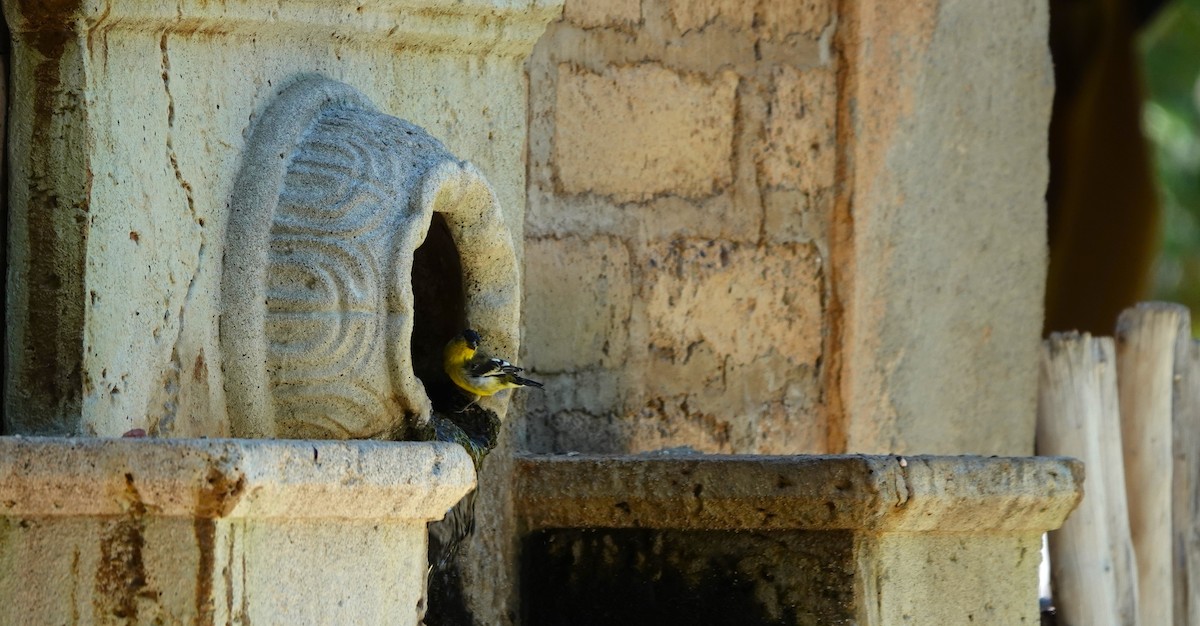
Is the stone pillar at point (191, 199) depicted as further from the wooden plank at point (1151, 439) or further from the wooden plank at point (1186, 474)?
the wooden plank at point (1186, 474)

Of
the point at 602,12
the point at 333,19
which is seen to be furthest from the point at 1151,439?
the point at 333,19

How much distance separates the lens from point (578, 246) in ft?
11.4

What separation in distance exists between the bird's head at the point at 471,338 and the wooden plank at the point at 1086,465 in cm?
167

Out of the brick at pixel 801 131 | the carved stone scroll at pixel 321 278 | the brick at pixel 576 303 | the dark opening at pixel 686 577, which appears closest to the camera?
the carved stone scroll at pixel 321 278

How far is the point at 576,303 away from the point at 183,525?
159 centimetres

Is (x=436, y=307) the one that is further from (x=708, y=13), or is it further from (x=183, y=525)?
(x=183, y=525)

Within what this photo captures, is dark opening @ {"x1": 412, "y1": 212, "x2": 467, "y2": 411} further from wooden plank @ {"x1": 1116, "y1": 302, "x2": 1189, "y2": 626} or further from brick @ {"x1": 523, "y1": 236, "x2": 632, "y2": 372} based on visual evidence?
wooden plank @ {"x1": 1116, "y1": 302, "x2": 1189, "y2": 626}

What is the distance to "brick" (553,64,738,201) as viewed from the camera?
3.47 metres

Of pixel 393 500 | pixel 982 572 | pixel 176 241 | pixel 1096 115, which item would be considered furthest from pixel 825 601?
pixel 1096 115

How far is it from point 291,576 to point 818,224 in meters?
1.95

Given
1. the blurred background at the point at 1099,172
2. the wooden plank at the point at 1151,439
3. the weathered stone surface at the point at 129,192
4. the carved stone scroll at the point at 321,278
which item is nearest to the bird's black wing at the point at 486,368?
the carved stone scroll at the point at 321,278

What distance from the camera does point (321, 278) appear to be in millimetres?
2578

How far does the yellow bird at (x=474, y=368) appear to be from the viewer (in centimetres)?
298

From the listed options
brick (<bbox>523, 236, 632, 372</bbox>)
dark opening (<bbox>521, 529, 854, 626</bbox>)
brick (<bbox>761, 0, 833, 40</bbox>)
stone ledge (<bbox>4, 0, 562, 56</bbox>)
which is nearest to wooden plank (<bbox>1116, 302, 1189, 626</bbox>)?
brick (<bbox>761, 0, 833, 40</bbox>)
